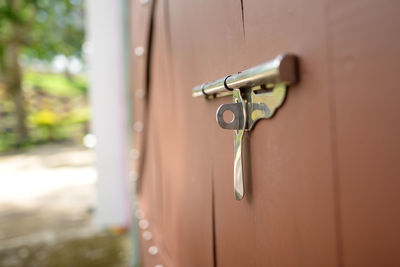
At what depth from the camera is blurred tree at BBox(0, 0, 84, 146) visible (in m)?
6.33

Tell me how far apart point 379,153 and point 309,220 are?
0.13 m

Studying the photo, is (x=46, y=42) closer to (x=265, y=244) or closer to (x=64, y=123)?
(x=64, y=123)

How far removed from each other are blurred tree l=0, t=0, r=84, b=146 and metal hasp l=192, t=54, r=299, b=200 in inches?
248

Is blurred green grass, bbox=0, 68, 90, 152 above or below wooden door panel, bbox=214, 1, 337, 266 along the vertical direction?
above

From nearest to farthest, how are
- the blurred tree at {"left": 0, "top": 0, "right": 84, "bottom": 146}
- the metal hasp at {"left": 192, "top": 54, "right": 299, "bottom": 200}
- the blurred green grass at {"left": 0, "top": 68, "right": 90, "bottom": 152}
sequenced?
1. the metal hasp at {"left": 192, "top": 54, "right": 299, "bottom": 200}
2. the blurred tree at {"left": 0, "top": 0, "right": 84, "bottom": 146}
3. the blurred green grass at {"left": 0, "top": 68, "right": 90, "bottom": 152}

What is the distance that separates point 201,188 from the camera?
2.30 ft

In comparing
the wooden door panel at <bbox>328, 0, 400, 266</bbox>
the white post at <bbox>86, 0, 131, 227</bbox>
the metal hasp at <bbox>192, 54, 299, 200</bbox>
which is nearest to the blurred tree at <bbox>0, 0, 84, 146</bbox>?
the white post at <bbox>86, 0, 131, 227</bbox>

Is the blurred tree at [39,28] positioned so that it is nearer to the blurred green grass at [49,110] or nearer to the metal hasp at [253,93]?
the blurred green grass at [49,110]

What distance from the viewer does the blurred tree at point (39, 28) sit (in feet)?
20.8

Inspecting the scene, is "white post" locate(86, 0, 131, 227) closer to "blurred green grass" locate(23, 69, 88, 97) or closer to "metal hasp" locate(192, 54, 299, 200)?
"metal hasp" locate(192, 54, 299, 200)

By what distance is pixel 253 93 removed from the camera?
0.43 m

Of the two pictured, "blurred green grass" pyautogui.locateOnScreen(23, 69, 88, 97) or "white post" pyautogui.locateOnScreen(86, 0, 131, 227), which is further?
"blurred green grass" pyautogui.locateOnScreen(23, 69, 88, 97)

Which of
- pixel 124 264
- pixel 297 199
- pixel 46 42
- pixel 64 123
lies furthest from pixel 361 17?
pixel 64 123

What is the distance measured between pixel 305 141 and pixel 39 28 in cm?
822
